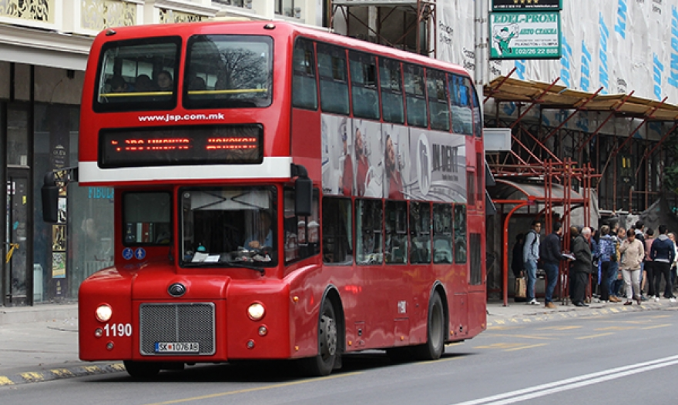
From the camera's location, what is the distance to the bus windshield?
44.3 ft

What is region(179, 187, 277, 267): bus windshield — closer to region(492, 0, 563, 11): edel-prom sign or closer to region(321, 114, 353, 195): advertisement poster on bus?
region(321, 114, 353, 195): advertisement poster on bus

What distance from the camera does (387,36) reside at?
99.7 ft

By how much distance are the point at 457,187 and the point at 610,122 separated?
72.1ft

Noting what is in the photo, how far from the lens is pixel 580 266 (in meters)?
29.0

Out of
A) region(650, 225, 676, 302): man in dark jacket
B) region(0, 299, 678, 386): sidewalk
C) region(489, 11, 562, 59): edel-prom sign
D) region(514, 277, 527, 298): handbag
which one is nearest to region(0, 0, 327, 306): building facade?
region(0, 299, 678, 386): sidewalk

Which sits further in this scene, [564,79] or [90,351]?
[564,79]

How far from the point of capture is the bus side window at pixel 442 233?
17.6 metres

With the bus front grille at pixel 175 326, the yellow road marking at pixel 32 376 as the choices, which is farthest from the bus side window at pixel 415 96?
the yellow road marking at pixel 32 376

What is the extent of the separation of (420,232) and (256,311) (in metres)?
4.39

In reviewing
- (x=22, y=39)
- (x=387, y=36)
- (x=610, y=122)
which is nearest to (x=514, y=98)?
(x=387, y=36)

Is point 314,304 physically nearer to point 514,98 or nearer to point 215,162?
point 215,162

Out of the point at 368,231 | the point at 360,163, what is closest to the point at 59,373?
the point at 368,231

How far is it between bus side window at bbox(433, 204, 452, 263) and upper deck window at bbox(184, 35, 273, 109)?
4.81 meters

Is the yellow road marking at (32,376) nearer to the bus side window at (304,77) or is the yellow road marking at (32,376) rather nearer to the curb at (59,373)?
the curb at (59,373)
